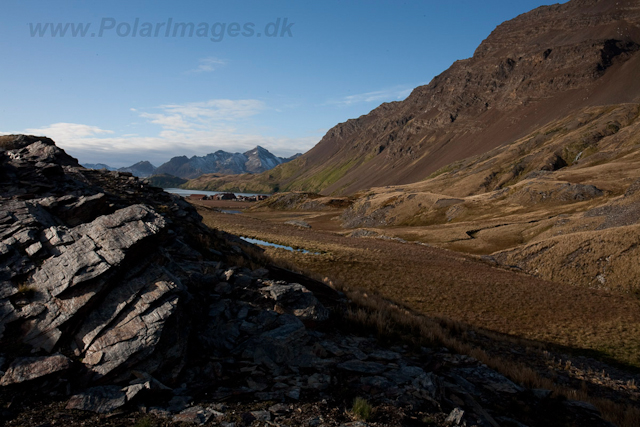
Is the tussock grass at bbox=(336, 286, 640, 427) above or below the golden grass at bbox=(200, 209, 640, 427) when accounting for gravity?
above

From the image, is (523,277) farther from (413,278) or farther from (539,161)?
(539,161)

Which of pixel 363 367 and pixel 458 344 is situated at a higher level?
pixel 363 367

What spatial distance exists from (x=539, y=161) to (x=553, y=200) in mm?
64484

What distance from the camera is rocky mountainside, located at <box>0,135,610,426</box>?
21.9ft

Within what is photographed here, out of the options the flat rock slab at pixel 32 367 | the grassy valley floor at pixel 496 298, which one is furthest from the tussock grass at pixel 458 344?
the flat rock slab at pixel 32 367

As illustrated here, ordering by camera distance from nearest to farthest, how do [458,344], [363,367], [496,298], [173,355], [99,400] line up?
[99,400] → [173,355] → [363,367] → [458,344] → [496,298]

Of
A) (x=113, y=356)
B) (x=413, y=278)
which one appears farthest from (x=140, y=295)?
(x=413, y=278)

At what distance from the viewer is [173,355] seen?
779 cm

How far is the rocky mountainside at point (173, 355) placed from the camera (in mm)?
6676

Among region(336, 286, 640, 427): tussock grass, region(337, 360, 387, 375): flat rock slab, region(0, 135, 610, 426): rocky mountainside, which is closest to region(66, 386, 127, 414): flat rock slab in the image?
region(0, 135, 610, 426): rocky mountainside

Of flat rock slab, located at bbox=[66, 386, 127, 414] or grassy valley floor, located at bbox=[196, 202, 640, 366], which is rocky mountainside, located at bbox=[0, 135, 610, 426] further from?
grassy valley floor, located at bbox=[196, 202, 640, 366]

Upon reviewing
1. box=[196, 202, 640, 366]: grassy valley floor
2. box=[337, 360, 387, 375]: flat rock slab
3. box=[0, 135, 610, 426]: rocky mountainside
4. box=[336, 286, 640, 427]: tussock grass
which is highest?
box=[0, 135, 610, 426]: rocky mountainside

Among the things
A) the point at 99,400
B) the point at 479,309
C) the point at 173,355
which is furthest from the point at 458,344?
the point at 479,309

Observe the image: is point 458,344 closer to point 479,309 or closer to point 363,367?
point 363,367
